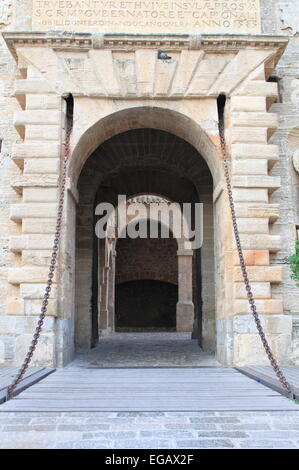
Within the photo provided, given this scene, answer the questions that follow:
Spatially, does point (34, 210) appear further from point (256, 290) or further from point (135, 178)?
point (135, 178)

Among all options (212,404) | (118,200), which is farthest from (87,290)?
(212,404)

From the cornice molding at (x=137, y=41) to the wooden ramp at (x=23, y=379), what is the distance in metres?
4.38

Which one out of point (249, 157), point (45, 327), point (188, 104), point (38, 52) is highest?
point (38, 52)

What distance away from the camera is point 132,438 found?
3.08 meters

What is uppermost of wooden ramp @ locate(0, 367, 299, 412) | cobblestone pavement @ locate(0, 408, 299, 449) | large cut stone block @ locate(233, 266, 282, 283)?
large cut stone block @ locate(233, 266, 282, 283)

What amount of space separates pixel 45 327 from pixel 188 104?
3664 millimetres

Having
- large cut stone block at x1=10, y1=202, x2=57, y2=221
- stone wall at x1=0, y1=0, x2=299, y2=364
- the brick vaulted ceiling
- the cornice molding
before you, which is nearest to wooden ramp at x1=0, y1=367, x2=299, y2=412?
stone wall at x1=0, y1=0, x2=299, y2=364

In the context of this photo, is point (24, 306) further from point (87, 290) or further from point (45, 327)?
point (87, 290)

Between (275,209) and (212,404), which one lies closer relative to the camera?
(212,404)

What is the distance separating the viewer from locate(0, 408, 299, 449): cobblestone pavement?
2.97 meters

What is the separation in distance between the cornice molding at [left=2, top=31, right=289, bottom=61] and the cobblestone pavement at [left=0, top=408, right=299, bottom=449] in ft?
16.9

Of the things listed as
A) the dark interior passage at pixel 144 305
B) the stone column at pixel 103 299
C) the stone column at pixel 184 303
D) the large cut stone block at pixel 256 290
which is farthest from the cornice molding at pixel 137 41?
the dark interior passage at pixel 144 305

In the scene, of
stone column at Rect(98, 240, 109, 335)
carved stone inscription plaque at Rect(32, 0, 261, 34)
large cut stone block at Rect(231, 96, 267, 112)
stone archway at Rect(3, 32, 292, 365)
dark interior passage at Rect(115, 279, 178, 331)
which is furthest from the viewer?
dark interior passage at Rect(115, 279, 178, 331)

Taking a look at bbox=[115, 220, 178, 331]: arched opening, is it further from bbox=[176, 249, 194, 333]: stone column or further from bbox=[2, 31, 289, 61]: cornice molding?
bbox=[2, 31, 289, 61]: cornice molding
